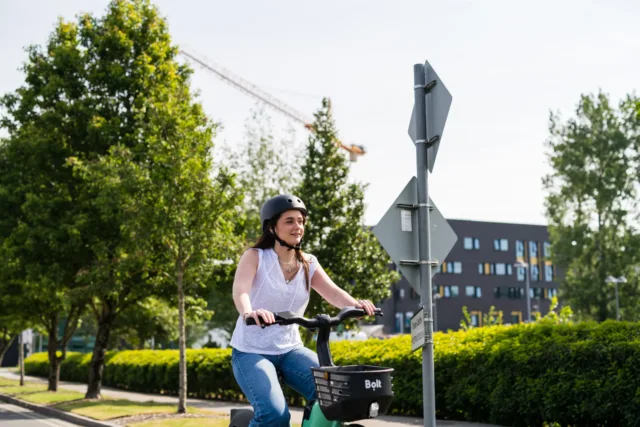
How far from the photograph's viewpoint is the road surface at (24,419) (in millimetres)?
14930

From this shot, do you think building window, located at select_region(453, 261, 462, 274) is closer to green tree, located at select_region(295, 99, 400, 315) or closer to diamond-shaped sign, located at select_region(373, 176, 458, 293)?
green tree, located at select_region(295, 99, 400, 315)

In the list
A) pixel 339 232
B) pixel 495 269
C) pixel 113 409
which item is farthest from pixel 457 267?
pixel 113 409

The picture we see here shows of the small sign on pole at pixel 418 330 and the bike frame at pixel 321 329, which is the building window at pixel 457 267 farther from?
the bike frame at pixel 321 329

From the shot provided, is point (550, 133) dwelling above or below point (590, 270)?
above

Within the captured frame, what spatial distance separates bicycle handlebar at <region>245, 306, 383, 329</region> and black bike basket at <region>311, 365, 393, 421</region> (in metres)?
0.31

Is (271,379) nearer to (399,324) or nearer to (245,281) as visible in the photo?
(245,281)

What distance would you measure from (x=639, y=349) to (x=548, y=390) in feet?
4.97

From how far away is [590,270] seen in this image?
4441 centimetres

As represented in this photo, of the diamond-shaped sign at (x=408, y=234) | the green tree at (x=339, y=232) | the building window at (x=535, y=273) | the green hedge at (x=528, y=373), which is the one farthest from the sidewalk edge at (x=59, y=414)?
the building window at (x=535, y=273)

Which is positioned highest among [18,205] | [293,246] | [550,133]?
[550,133]

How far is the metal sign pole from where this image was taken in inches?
242

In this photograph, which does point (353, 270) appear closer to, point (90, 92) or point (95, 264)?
point (95, 264)

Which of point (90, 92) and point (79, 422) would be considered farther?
point (90, 92)

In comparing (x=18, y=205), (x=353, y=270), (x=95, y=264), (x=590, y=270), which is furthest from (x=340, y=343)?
(x=590, y=270)
